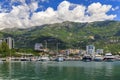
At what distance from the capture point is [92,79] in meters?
72.9

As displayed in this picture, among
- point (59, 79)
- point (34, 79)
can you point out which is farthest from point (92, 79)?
point (34, 79)

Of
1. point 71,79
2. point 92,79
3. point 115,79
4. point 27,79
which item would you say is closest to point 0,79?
point 27,79

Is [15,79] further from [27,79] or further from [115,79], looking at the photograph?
[115,79]

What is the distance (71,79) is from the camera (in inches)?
2872

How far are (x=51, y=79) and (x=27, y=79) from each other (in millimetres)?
5521

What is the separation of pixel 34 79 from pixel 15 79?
4437mm

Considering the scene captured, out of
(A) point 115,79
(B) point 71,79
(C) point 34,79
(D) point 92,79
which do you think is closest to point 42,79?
(C) point 34,79

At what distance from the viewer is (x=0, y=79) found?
7088 cm

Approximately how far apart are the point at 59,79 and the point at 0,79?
43.9 ft

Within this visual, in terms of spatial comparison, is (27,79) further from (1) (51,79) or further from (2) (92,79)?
(2) (92,79)

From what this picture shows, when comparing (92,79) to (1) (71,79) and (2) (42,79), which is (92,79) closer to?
(1) (71,79)

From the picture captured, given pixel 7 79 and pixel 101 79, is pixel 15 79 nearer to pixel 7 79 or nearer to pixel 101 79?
pixel 7 79

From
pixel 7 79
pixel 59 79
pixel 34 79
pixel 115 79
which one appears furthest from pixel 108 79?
pixel 7 79

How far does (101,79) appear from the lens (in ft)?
241
